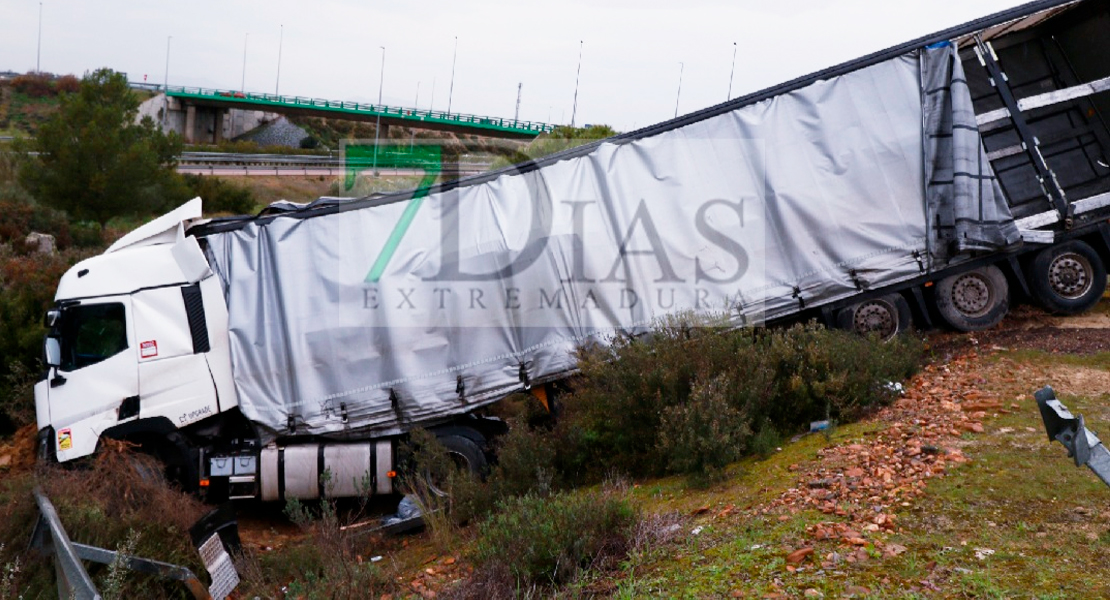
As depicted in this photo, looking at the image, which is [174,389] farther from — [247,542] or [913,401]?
[913,401]

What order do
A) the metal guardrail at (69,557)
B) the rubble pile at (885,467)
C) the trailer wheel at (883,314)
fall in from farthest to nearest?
the trailer wheel at (883,314) < the rubble pile at (885,467) < the metal guardrail at (69,557)

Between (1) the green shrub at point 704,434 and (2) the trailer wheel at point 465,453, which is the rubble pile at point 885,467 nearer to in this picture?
(1) the green shrub at point 704,434

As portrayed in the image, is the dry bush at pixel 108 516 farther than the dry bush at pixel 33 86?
No

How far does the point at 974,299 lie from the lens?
37.0ft

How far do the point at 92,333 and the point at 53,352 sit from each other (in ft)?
1.35

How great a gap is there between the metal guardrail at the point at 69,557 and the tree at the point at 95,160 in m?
21.1

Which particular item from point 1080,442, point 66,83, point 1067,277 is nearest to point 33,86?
point 66,83

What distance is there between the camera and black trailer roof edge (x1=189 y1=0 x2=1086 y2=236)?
1005cm

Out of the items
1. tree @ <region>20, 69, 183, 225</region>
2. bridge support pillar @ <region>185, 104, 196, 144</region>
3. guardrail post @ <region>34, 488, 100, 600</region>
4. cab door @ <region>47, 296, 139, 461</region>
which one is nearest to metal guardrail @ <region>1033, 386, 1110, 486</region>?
guardrail post @ <region>34, 488, 100, 600</region>

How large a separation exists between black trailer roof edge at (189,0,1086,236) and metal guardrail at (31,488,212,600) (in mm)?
3694

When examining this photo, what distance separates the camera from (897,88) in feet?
35.3

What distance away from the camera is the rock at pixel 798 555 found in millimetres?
5430

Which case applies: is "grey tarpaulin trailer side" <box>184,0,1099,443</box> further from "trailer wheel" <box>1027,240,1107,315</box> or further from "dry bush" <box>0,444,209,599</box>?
"dry bush" <box>0,444,209,599</box>

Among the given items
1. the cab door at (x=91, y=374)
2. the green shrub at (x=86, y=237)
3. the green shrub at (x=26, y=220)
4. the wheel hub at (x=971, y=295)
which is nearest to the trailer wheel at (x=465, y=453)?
the cab door at (x=91, y=374)
